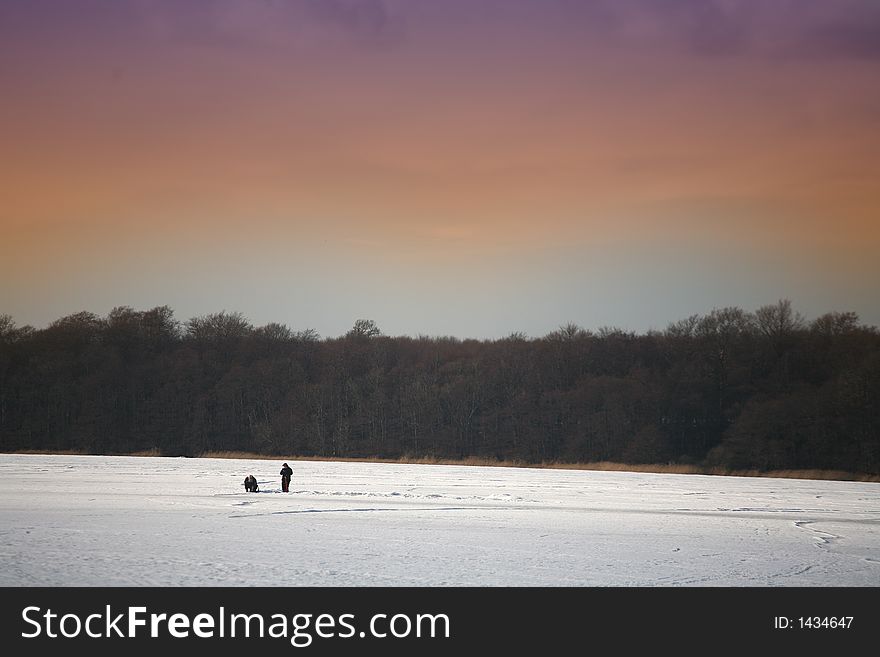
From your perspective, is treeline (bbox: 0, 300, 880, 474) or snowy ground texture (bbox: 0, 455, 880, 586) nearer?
snowy ground texture (bbox: 0, 455, 880, 586)

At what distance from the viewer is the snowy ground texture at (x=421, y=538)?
1138 cm

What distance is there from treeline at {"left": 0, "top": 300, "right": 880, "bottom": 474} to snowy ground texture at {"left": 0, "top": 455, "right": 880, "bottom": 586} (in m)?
28.2

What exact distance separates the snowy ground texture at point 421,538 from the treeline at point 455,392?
2815cm

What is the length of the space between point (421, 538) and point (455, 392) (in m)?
61.1

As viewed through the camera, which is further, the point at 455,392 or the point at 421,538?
the point at 455,392

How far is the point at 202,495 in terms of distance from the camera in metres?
24.1

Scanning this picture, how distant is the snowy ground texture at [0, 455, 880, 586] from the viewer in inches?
448

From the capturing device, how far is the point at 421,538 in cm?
1523

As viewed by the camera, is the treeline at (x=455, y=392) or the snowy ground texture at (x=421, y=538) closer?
the snowy ground texture at (x=421, y=538)

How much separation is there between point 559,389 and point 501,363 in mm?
6921

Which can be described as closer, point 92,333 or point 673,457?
point 673,457

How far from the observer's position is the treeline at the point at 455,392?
178ft
